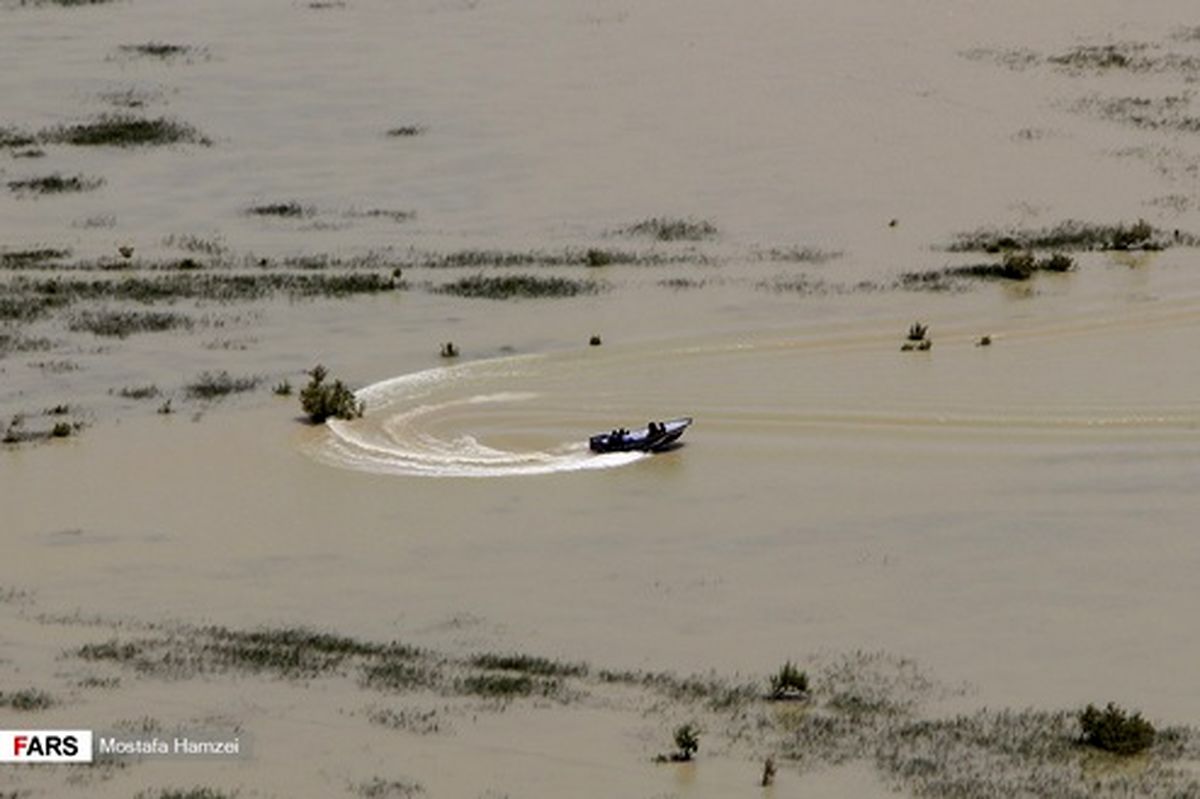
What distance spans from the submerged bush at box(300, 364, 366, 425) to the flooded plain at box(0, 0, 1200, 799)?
31 centimetres

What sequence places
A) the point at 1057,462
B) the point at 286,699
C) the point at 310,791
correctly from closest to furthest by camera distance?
the point at 310,791 < the point at 286,699 < the point at 1057,462

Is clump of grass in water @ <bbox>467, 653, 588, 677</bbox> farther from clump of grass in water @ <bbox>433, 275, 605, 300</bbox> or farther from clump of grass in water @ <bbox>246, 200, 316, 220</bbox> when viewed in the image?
clump of grass in water @ <bbox>246, 200, 316, 220</bbox>

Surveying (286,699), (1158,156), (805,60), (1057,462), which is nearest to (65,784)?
(286,699)

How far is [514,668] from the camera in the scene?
2383 cm

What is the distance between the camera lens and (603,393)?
104ft

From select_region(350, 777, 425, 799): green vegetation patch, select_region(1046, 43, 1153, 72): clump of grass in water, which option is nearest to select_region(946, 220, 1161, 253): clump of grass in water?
select_region(1046, 43, 1153, 72): clump of grass in water

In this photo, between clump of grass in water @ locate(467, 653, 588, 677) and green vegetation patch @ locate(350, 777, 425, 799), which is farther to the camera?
clump of grass in water @ locate(467, 653, 588, 677)

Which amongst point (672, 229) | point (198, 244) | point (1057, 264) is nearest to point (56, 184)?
point (198, 244)

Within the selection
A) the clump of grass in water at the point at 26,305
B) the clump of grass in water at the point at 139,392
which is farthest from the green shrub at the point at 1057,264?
the clump of grass in water at the point at 26,305

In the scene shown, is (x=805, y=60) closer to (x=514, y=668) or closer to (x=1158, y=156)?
(x=1158, y=156)

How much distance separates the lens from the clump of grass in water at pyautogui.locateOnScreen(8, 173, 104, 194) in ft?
140

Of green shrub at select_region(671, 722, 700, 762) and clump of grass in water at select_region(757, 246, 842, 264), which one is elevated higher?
clump of grass in water at select_region(757, 246, 842, 264)

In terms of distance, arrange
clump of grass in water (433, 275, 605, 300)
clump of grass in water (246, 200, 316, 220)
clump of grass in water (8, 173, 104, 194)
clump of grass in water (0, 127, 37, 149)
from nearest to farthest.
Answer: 1. clump of grass in water (433, 275, 605, 300)
2. clump of grass in water (246, 200, 316, 220)
3. clump of grass in water (8, 173, 104, 194)
4. clump of grass in water (0, 127, 37, 149)

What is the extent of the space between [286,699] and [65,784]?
8.07 feet
